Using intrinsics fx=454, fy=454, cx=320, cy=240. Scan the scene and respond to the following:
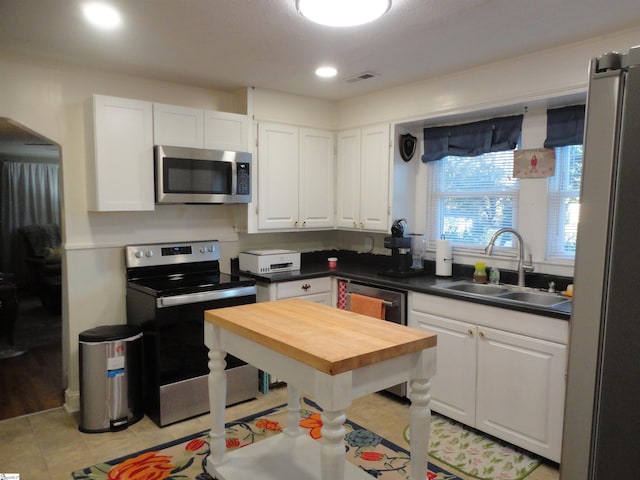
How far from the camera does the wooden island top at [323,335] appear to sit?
1.60 m

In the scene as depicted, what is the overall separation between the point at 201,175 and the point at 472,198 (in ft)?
6.67

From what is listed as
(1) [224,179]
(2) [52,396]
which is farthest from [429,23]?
(2) [52,396]

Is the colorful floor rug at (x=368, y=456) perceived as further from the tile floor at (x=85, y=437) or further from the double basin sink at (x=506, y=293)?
the double basin sink at (x=506, y=293)

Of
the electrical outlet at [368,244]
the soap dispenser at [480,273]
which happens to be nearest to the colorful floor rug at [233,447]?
the soap dispenser at [480,273]

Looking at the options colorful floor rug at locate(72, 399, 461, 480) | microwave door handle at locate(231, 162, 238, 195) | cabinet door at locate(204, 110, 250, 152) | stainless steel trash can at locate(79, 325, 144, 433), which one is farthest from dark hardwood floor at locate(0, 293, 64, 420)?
cabinet door at locate(204, 110, 250, 152)

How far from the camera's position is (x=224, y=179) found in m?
3.38

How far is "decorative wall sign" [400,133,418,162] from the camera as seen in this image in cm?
369

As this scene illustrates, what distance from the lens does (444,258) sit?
340 cm

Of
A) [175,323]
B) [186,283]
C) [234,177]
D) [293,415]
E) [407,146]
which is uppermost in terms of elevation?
[407,146]

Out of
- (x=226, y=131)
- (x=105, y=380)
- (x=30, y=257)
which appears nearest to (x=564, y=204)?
(x=226, y=131)

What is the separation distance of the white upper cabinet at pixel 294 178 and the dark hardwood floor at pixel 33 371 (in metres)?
2.02

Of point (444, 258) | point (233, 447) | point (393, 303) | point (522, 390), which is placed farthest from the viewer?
point (444, 258)

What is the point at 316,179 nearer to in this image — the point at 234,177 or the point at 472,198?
the point at 234,177

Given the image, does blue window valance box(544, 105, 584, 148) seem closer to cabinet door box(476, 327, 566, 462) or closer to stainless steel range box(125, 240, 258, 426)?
cabinet door box(476, 327, 566, 462)
